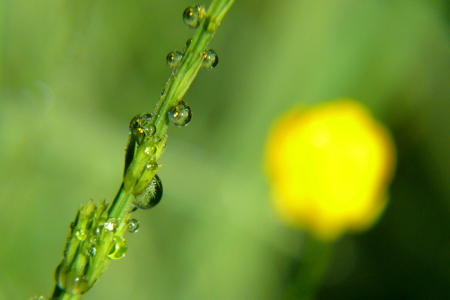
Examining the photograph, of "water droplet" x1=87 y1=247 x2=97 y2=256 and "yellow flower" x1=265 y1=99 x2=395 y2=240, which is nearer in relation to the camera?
"water droplet" x1=87 y1=247 x2=97 y2=256

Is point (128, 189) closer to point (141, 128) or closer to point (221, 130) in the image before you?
point (141, 128)

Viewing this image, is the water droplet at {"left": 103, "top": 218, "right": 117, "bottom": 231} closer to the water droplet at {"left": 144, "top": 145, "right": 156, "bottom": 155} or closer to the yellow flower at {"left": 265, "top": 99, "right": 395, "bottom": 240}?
the water droplet at {"left": 144, "top": 145, "right": 156, "bottom": 155}

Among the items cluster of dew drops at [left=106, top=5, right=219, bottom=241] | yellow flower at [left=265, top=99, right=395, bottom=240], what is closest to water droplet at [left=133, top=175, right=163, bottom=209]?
cluster of dew drops at [left=106, top=5, right=219, bottom=241]

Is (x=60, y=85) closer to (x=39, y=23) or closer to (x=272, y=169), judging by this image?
(x=39, y=23)

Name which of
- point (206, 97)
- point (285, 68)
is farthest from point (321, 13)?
point (206, 97)

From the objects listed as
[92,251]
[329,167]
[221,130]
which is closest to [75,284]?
[92,251]
